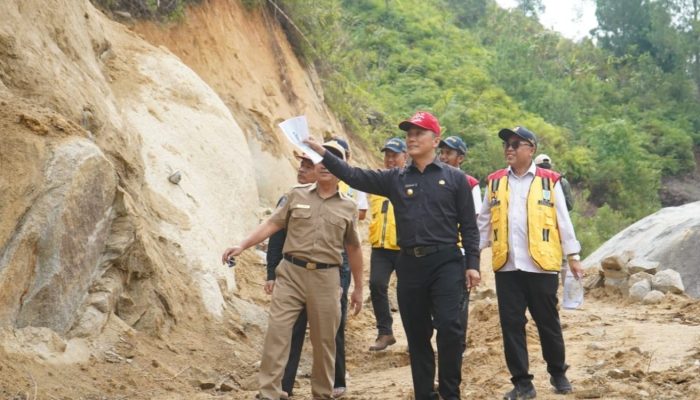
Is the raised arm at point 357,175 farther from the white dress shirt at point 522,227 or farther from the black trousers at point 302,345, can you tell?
the black trousers at point 302,345

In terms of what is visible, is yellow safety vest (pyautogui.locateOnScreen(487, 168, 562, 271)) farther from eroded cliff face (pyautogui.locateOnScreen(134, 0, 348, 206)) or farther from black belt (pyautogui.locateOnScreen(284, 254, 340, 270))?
eroded cliff face (pyautogui.locateOnScreen(134, 0, 348, 206))

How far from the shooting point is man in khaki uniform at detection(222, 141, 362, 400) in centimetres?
724

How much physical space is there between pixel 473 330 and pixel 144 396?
4.47 m

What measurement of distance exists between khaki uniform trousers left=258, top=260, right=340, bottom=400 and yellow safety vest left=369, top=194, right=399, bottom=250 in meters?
2.26

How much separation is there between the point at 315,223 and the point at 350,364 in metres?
2.88

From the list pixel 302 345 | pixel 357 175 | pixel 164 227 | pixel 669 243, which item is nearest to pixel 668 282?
pixel 669 243

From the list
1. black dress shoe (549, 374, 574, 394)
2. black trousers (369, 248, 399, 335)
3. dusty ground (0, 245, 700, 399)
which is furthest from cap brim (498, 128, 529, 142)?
black trousers (369, 248, 399, 335)

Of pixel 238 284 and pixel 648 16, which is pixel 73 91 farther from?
pixel 648 16

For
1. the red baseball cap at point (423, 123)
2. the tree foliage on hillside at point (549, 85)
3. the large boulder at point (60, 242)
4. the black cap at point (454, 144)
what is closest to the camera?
the red baseball cap at point (423, 123)

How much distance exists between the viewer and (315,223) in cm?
729

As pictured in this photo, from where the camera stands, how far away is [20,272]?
22.6 ft

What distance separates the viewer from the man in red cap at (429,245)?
21.6 feet

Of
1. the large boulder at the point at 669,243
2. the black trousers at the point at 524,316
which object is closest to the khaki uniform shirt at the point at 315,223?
the black trousers at the point at 524,316

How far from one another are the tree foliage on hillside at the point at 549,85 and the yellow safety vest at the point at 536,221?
14.6 m
